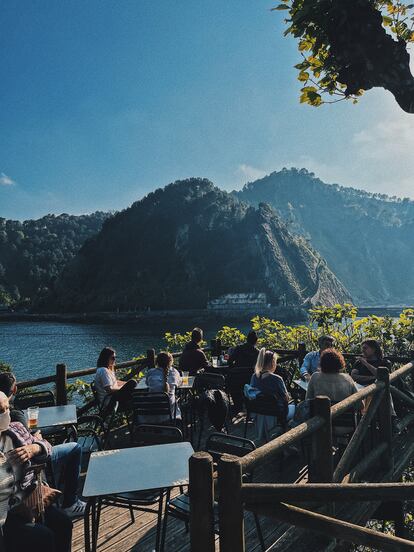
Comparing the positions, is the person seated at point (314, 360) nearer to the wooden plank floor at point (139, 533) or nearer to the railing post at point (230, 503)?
the wooden plank floor at point (139, 533)

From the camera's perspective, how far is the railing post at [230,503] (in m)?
2.29

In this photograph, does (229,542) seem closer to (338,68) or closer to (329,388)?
(329,388)

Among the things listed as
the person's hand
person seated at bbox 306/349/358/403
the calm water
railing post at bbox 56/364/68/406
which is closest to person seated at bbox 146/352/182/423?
railing post at bbox 56/364/68/406

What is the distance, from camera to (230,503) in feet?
7.55

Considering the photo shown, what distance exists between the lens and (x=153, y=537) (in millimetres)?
3676

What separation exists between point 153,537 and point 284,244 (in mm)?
165113

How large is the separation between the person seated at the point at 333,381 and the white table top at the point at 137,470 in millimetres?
1829

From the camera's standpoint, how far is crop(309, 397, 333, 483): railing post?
11.0ft

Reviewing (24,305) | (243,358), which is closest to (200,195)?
(24,305)

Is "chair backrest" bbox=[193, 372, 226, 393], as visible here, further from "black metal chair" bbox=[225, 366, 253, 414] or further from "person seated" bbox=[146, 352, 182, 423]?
"person seated" bbox=[146, 352, 182, 423]

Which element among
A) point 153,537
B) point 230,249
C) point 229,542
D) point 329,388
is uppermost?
point 230,249

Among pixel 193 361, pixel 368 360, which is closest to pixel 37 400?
pixel 193 361

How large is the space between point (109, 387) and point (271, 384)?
7.60ft

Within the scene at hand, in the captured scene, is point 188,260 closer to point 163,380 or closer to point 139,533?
point 163,380
